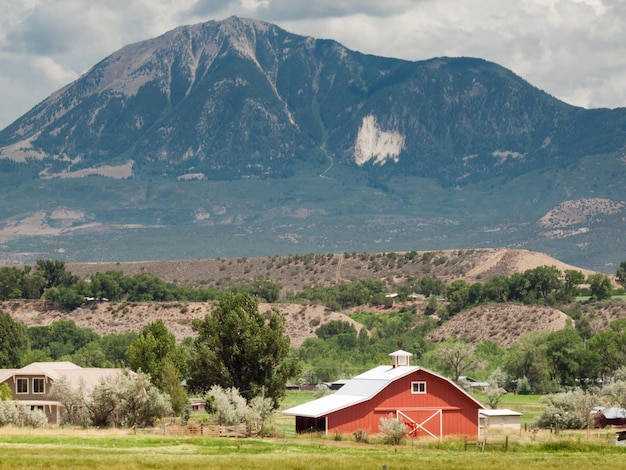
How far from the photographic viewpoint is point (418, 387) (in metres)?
95.2

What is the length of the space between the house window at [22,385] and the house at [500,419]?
3246 cm

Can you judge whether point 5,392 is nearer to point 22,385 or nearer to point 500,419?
point 22,385

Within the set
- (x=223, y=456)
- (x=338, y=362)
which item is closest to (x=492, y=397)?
(x=223, y=456)

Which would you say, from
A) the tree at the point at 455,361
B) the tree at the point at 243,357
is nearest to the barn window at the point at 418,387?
the tree at the point at 243,357

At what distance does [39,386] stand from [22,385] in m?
1.37

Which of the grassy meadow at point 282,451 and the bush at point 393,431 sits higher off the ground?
the bush at point 393,431

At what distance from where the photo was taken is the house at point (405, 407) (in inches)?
3649

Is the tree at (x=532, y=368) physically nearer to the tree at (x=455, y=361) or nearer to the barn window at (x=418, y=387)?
the tree at (x=455, y=361)

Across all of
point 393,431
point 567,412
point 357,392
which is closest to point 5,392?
point 357,392

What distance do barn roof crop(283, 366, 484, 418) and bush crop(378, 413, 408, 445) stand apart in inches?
222

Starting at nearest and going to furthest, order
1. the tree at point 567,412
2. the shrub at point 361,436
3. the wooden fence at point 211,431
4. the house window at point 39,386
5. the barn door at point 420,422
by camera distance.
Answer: the wooden fence at point 211,431 → the shrub at point 361,436 → the barn door at point 420,422 → the tree at point 567,412 → the house window at point 39,386

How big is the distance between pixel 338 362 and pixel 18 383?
75.4 metres

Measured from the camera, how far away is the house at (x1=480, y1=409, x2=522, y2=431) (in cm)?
10162

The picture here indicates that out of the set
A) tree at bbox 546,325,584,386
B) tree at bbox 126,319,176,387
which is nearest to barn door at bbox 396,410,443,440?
tree at bbox 126,319,176,387
